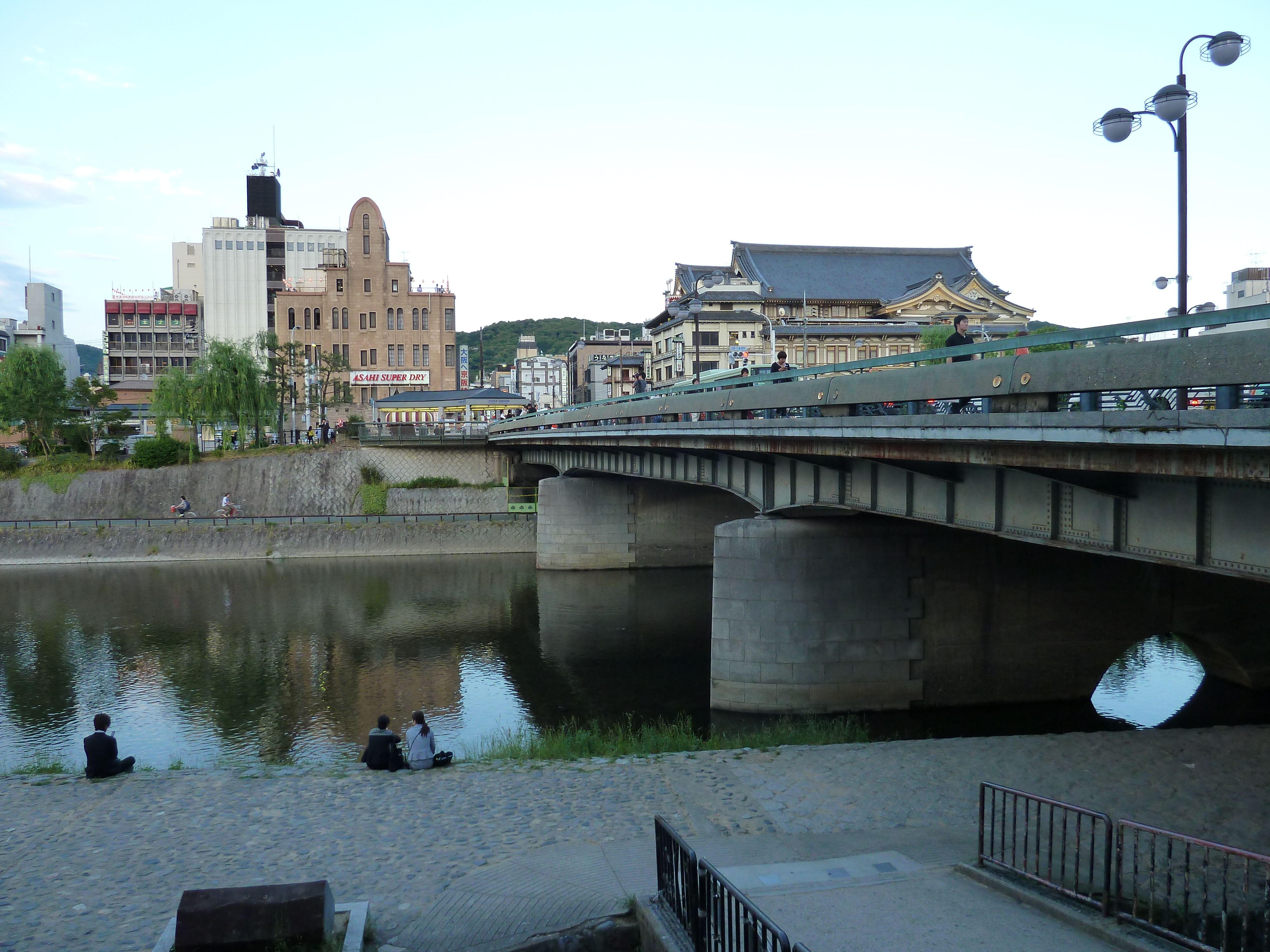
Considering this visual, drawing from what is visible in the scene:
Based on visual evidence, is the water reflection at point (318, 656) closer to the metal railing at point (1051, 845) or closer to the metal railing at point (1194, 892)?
the metal railing at point (1051, 845)

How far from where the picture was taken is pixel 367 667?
90.7 ft

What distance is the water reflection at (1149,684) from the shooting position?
2109 centimetres

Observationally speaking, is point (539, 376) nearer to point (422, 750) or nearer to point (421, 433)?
point (421, 433)

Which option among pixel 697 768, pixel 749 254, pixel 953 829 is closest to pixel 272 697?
pixel 697 768

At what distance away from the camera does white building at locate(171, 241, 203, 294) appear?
126 metres

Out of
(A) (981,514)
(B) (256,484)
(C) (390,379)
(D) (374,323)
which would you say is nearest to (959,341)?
(A) (981,514)

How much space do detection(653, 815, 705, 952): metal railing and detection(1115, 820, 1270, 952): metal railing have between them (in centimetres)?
385

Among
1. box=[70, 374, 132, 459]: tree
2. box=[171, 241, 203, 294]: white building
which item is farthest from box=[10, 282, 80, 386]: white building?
box=[70, 374, 132, 459]: tree

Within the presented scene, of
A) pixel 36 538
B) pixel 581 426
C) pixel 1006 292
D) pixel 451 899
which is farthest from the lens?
pixel 1006 292

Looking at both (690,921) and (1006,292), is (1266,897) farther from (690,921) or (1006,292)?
(1006,292)

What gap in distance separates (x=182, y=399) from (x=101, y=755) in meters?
59.6

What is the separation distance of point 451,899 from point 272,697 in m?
16.4

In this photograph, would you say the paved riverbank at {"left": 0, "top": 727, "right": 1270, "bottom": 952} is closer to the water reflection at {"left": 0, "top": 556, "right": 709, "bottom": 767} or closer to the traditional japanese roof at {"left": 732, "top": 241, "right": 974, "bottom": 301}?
the water reflection at {"left": 0, "top": 556, "right": 709, "bottom": 767}

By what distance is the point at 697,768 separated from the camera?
1521 centimetres
